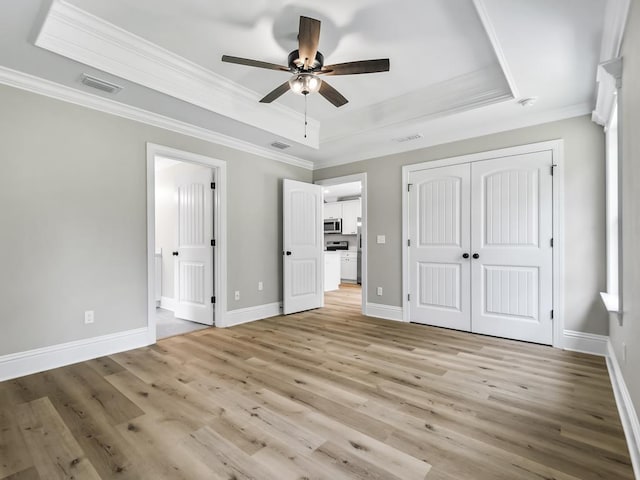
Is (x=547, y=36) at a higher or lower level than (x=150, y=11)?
lower

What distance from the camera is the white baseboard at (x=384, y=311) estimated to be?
14.8 ft

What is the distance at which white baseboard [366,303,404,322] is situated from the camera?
14.8 feet

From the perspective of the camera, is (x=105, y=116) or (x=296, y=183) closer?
(x=105, y=116)

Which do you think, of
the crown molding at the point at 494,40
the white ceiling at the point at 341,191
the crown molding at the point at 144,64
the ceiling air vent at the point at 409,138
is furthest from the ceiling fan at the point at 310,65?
the white ceiling at the point at 341,191

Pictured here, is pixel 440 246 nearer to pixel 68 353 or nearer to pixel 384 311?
pixel 384 311

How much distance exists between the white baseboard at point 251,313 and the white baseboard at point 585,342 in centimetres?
358

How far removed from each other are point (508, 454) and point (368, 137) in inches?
141

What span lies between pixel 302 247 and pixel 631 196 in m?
3.89

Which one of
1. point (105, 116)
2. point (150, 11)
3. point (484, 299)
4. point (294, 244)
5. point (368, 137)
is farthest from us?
point (294, 244)

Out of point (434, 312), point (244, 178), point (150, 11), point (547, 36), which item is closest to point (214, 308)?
point (244, 178)

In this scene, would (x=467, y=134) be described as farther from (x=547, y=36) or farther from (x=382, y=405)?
(x=382, y=405)

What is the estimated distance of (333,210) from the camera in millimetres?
9648

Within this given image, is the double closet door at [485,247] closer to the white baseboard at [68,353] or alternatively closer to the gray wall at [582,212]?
the gray wall at [582,212]

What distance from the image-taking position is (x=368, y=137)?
4195 millimetres
